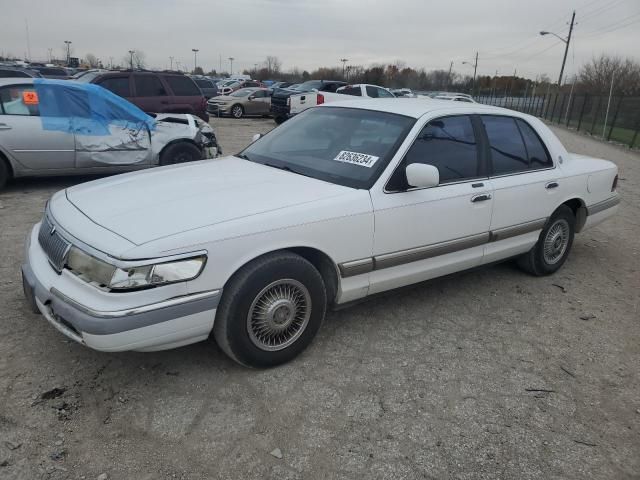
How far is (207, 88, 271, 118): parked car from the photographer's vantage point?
22.8 meters

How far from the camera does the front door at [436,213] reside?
355 cm

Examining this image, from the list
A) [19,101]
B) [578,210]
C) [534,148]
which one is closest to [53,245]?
[534,148]

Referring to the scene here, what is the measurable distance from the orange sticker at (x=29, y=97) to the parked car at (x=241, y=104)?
16.0 meters

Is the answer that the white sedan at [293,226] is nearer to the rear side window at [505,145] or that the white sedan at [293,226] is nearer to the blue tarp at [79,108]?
the rear side window at [505,145]

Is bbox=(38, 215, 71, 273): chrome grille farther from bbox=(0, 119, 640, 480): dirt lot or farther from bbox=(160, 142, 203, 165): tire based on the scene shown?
bbox=(160, 142, 203, 165): tire

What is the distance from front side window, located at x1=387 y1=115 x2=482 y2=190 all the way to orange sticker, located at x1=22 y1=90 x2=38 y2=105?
5.94 metres

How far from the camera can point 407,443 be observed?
2.71 meters

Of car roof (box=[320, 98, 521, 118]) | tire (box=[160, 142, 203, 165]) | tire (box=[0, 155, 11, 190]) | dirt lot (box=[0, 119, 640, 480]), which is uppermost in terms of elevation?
car roof (box=[320, 98, 521, 118])

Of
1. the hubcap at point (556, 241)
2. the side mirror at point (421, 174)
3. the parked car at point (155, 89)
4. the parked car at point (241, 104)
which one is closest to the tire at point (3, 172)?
the parked car at point (155, 89)

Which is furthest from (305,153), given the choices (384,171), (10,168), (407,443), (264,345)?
(10,168)

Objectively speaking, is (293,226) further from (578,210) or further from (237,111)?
(237,111)

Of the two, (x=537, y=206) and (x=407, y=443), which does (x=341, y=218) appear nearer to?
(x=407, y=443)

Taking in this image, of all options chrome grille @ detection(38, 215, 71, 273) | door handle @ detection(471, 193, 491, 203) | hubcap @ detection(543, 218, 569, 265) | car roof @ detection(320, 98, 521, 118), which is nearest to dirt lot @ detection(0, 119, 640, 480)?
chrome grille @ detection(38, 215, 71, 273)

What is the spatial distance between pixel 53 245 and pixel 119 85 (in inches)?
392
